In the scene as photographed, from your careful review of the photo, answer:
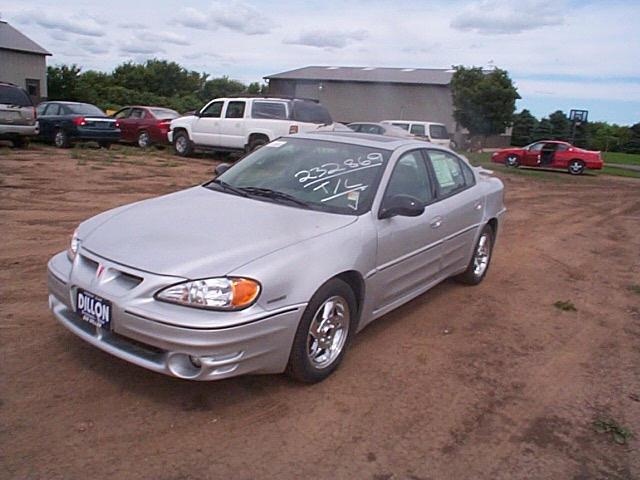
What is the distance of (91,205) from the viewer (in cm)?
842

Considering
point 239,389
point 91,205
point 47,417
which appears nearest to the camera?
point 47,417

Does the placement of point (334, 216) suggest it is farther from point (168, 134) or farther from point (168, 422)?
point (168, 134)

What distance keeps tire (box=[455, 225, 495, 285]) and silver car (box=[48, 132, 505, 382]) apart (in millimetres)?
702

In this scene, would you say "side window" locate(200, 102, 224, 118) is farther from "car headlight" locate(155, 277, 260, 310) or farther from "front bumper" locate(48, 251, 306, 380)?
"car headlight" locate(155, 277, 260, 310)

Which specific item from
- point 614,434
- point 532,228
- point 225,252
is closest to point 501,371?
point 614,434

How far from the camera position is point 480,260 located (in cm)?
588

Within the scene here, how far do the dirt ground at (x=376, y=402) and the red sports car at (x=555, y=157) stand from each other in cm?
1720

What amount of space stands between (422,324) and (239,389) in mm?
1819

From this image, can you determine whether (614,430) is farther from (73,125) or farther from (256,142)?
(73,125)

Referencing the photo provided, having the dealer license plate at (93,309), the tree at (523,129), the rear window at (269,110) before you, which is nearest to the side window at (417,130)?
the rear window at (269,110)

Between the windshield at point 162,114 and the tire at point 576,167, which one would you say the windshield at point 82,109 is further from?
the tire at point 576,167

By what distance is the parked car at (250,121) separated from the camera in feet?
46.5

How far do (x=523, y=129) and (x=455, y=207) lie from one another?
37.6m

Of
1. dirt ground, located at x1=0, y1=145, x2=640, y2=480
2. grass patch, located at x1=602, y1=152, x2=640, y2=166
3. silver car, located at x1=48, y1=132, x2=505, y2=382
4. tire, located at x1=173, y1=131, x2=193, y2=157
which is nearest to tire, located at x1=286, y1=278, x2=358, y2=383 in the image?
silver car, located at x1=48, y1=132, x2=505, y2=382
